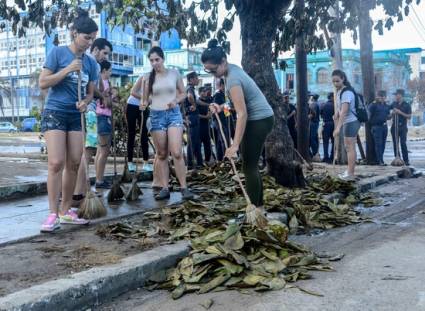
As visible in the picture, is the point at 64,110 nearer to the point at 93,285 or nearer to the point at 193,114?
the point at 93,285

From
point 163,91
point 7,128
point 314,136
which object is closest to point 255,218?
point 163,91

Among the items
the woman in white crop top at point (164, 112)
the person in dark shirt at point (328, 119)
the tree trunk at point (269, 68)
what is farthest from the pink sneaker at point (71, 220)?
the person in dark shirt at point (328, 119)

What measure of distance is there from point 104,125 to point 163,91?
0.99 metres

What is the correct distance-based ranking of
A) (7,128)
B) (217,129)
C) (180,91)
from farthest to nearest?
(7,128), (217,129), (180,91)

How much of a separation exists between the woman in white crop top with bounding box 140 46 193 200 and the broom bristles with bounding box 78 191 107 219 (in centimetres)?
131

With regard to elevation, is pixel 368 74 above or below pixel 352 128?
above

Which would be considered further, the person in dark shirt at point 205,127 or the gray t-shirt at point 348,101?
the person in dark shirt at point 205,127

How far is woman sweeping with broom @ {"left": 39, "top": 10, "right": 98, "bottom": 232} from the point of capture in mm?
4984

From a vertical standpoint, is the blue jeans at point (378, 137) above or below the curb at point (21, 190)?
above

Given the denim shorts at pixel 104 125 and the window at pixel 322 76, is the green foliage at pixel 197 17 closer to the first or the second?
the denim shorts at pixel 104 125

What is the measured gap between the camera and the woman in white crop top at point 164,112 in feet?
21.7

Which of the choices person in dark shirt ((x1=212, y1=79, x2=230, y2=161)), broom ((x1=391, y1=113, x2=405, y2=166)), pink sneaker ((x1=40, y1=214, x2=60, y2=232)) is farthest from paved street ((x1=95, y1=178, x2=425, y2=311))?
broom ((x1=391, y1=113, x2=405, y2=166))

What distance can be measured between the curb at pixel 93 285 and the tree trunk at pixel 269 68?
3451 millimetres

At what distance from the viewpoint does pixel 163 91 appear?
674 cm
